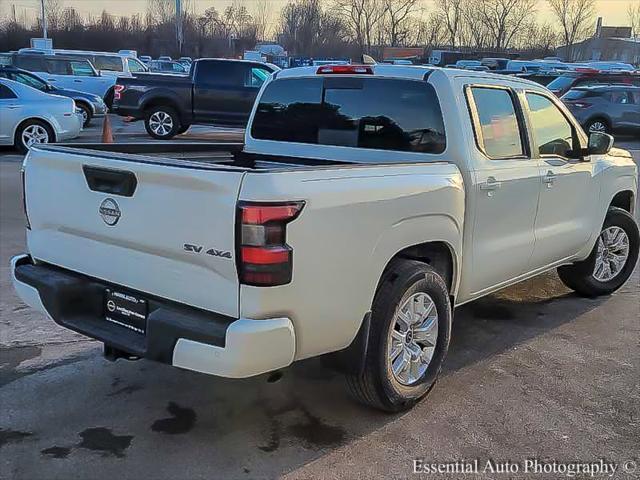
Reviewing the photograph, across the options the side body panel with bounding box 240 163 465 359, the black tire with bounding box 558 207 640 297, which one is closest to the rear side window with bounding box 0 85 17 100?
Result: the black tire with bounding box 558 207 640 297

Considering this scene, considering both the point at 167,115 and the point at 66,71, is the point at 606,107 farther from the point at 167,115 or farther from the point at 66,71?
the point at 66,71

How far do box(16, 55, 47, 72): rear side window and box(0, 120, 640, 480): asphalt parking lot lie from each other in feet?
64.9

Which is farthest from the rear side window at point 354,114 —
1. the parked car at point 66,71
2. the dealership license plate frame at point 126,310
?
the parked car at point 66,71

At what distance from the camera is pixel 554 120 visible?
17.2ft

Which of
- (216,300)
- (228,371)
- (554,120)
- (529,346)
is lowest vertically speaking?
(529,346)

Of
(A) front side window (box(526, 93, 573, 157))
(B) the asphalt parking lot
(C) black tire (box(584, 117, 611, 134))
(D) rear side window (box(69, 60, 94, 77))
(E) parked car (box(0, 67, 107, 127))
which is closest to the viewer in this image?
(B) the asphalt parking lot

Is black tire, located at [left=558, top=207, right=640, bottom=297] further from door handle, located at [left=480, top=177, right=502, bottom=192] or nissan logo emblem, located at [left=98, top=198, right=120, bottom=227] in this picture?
nissan logo emblem, located at [left=98, top=198, right=120, bottom=227]

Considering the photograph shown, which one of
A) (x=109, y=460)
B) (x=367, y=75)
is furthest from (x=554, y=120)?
(x=109, y=460)

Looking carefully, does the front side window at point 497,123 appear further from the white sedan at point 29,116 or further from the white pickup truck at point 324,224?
the white sedan at point 29,116

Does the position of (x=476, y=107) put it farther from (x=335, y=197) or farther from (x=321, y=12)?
(x=321, y=12)

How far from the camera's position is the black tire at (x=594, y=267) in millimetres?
5949

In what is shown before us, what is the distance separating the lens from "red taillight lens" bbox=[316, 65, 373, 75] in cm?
460

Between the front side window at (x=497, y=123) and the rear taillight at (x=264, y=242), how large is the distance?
1.88 metres

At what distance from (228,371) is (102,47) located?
7447 cm
